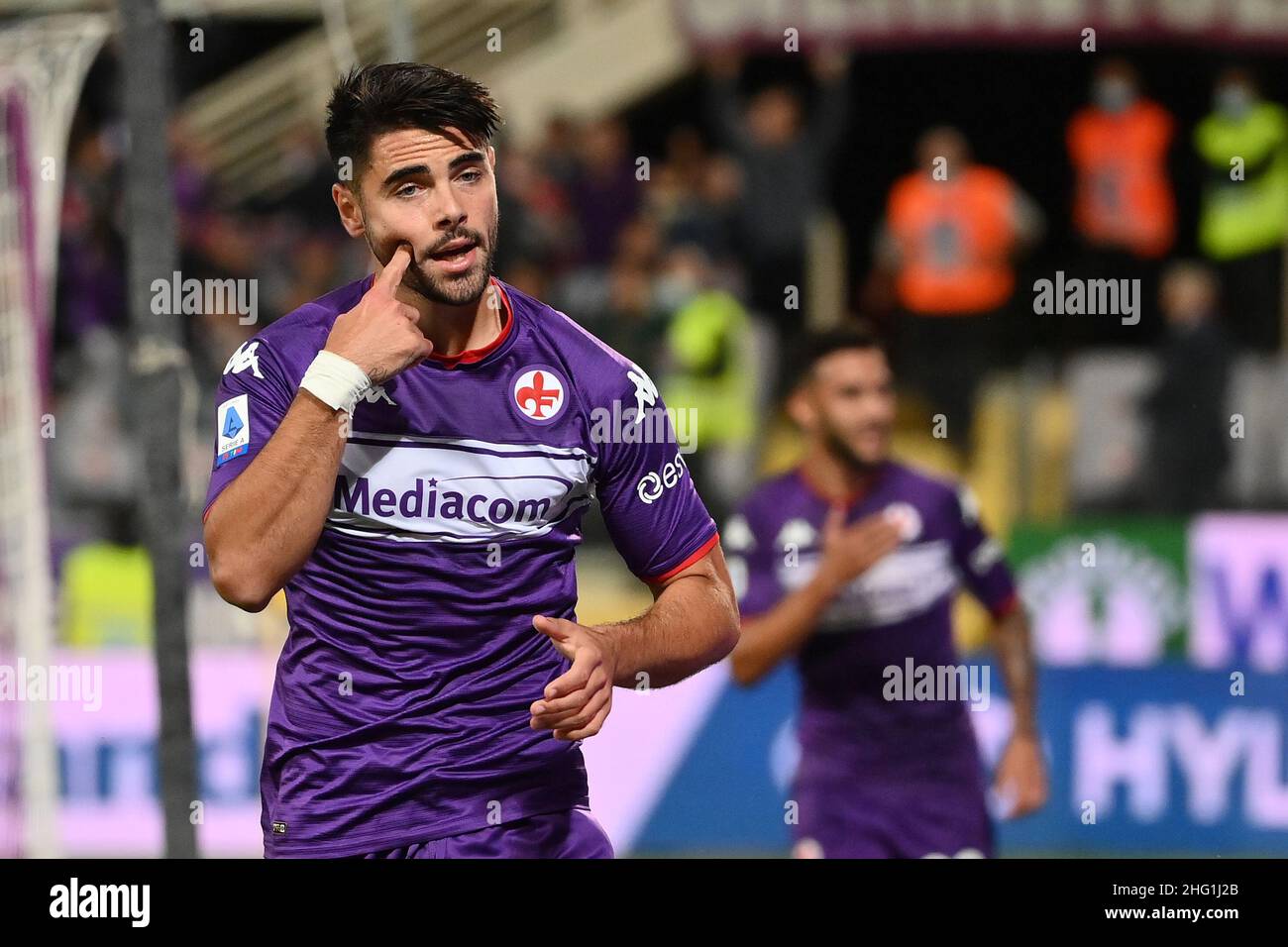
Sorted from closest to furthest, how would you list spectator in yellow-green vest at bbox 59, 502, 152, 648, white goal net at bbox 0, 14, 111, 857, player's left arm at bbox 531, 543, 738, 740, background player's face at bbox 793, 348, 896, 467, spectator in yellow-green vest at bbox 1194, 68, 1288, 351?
player's left arm at bbox 531, 543, 738, 740 < background player's face at bbox 793, 348, 896, 467 < white goal net at bbox 0, 14, 111, 857 < spectator in yellow-green vest at bbox 59, 502, 152, 648 < spectator in yellow-green vest at bbox 1194, 68, 1288, 351

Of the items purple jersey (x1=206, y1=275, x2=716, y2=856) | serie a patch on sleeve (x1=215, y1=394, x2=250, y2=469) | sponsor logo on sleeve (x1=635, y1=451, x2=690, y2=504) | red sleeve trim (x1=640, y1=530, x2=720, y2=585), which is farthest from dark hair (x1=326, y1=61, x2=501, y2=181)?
red sleeve trim (x1=640, y1=530, x2=720, y2=585)

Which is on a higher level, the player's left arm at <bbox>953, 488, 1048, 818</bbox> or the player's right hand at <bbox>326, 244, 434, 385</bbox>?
the player's right hand at <bbox>326, 244, 434, 385</bbox>

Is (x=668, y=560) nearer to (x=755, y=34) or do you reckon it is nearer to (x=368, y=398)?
(x=368, y=398)

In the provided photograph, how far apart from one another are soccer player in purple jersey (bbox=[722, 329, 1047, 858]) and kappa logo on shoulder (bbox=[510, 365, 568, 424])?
2200 mm

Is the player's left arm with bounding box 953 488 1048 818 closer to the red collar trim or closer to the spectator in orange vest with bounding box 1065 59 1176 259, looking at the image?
the red collar trim

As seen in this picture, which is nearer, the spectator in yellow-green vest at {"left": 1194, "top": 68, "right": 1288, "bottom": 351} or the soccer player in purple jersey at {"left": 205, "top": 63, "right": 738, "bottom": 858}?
the soccer player in purple jersey at {"left": 205, "top": 63, "right": 738, "bottom": 858}

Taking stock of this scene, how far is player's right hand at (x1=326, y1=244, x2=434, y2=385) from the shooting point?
3.97m

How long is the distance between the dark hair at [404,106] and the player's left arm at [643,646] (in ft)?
3.53

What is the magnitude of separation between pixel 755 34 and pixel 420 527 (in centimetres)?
1052

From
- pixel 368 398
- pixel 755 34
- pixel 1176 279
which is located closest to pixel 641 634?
pixel 368 398

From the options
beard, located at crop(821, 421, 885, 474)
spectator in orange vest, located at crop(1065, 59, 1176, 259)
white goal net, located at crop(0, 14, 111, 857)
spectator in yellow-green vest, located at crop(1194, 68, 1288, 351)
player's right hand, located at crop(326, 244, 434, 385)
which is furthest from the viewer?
spectator in orange vest, located at crop(1065, 59, 1176, 259)

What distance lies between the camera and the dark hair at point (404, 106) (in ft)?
13.7

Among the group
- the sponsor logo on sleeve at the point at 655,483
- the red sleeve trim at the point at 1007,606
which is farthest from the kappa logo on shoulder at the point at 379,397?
the red sleeve trim at the point at 1007,606

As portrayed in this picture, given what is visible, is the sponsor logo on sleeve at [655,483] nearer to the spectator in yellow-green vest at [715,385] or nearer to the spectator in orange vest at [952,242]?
the spectator in yellow-green vest at [715,385]
